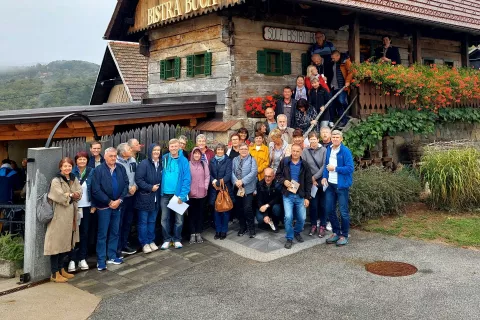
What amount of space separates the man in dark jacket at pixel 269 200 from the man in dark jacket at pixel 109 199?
7.75ft

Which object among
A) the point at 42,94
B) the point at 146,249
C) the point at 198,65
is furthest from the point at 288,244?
the point at 42,94

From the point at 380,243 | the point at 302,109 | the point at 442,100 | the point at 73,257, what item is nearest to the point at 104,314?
the point at 73,257

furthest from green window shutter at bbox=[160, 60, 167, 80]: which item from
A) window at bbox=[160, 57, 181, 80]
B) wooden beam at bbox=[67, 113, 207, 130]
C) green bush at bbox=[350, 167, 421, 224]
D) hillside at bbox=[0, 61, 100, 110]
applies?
hillside at bbox=[0, 61, 100, 110]

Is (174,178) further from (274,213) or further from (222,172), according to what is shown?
(274,213)

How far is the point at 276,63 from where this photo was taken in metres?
12.3

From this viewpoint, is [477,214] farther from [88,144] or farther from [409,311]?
[88,144]

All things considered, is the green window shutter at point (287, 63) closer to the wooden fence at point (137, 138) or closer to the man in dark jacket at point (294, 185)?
the wooden fence at point (137, 138)

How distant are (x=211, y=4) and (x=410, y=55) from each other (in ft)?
25.6

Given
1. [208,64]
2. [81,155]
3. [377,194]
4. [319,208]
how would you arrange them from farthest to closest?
1. [208,64]
2. [377,194]
3. [319,208]
4. [81,155]

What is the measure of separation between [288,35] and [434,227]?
654cm

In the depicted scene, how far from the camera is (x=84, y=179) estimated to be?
22.8ft

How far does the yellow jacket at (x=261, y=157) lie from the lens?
814cm

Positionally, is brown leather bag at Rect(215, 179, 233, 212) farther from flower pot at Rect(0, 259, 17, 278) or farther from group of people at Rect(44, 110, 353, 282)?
flower pot at Rect(0, 259, 17, 278)

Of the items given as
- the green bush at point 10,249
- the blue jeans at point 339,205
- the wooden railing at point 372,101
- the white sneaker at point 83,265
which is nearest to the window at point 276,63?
the wooden railing at point 372,101
